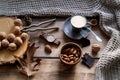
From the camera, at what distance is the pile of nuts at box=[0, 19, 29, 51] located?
1.10 metres

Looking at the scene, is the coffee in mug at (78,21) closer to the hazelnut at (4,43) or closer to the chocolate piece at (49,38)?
the chocolate piece at (49,38)

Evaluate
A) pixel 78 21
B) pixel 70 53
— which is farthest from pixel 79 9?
pixel 70 53

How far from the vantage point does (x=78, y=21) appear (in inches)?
45.1

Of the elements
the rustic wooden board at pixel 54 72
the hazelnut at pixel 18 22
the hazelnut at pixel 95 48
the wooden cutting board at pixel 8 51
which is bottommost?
the rustic wooden board at pixel 54 72

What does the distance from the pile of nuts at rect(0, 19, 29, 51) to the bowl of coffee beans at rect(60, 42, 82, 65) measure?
15 cm

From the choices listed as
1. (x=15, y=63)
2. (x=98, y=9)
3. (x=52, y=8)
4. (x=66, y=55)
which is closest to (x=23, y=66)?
(x=15, y=63)

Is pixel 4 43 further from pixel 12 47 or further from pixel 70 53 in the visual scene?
pixel 70 53

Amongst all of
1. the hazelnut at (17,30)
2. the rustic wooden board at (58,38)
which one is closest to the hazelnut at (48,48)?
the rustic wooden board at (58,38)

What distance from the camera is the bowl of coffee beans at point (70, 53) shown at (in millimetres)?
1081

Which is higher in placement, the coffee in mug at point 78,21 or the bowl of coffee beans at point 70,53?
the coffee in mug at point 78,21

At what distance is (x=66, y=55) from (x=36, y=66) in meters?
0.12

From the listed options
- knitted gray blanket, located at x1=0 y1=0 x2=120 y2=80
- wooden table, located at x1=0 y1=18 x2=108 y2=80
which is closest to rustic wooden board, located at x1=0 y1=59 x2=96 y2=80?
wooden table, located at x1=0 y1=18 x2=108 y2=80

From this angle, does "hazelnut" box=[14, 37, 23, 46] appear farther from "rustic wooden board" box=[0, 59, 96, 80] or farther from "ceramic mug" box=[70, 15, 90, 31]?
"ceramic mug" box=[70, 15, 90, 31]

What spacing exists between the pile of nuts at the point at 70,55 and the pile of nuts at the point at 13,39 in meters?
0.15
